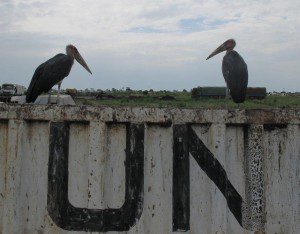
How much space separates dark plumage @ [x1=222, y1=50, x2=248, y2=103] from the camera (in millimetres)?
8148

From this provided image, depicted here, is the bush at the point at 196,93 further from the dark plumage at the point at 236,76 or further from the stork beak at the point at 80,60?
the dark plumage at the point at 236,76

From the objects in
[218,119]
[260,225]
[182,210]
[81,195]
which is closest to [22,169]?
[81,195]

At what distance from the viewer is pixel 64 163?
146 inches

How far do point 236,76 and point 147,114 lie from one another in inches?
185

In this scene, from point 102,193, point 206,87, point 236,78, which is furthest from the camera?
point 206,87

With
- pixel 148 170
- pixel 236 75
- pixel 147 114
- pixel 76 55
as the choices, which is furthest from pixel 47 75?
pixel 148 170

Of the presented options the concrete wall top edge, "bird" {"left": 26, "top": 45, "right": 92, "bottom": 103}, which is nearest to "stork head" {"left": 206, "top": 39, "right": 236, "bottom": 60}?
"bird" {"left": 26, "top": 45, "right": 92, "bottom": 103}

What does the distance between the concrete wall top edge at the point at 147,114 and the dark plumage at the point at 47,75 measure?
9.94 ft

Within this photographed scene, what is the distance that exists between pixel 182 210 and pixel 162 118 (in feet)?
2.48

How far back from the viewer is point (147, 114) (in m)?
3.78

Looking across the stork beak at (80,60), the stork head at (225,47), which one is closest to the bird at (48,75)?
the stork beak at (80,60)

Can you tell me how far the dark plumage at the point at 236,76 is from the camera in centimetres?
815

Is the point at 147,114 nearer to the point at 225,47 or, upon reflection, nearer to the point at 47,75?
the point at 47,75

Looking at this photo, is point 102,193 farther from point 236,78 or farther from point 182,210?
point 236,78
